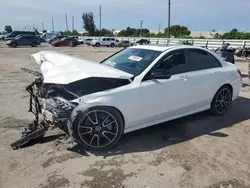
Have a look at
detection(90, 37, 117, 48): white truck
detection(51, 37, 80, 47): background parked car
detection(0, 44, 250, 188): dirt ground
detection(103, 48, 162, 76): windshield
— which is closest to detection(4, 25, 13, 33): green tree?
detection(90, 37, 117, 48): white truck

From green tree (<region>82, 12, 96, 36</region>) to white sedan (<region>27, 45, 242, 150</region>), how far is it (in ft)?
275

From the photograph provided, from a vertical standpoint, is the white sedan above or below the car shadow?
above

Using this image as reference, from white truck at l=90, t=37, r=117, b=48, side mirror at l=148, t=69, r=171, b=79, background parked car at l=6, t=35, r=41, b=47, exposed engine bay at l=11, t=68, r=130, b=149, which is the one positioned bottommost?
white truck at l=90, t=37, r=117, b=48

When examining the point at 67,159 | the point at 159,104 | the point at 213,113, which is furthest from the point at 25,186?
the point at 213,113

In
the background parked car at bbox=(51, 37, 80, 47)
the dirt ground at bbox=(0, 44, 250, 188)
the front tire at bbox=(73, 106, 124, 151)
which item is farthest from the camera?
the background parked car at bbox=(51, 37, 80, 47)

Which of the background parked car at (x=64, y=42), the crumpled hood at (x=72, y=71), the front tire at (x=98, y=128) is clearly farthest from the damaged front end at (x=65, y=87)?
the background parked car at (x=64, y=42)

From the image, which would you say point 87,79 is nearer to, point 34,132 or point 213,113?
point 34,132

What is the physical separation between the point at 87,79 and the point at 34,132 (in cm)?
124

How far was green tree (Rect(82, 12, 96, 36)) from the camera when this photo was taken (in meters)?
86.0

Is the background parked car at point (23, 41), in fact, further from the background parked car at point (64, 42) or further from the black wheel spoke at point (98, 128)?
the black wheel spoke at point (98, 128)

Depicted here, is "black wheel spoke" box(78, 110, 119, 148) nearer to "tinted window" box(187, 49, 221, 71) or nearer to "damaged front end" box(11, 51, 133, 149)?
"damaged front end" box(11, 51, 133, 149)

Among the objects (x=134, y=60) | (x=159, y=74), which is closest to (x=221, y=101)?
(x=159, y=74)

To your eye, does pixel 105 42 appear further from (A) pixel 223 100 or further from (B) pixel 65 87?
(B) pixel 65 87

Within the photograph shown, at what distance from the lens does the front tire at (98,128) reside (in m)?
4.09
